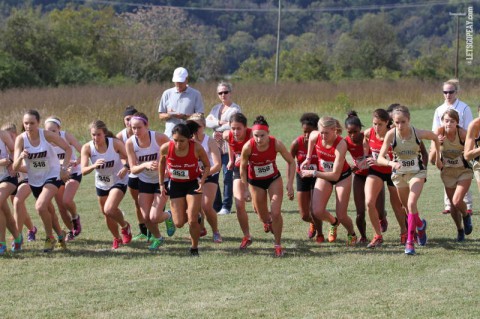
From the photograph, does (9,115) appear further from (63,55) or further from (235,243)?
(63,55)

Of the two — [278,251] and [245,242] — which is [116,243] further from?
[278,251]

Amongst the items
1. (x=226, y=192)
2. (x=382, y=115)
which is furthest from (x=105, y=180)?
(x=382, y=115)

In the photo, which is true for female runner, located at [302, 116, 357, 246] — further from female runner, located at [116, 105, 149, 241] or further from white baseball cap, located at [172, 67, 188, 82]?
white baseball cap, located at [172, 67, 188, 82]

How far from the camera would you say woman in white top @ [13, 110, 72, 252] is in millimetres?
10961

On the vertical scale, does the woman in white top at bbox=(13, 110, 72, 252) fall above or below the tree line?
below

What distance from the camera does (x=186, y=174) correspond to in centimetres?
1058

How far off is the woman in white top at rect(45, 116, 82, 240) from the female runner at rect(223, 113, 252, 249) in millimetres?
2197

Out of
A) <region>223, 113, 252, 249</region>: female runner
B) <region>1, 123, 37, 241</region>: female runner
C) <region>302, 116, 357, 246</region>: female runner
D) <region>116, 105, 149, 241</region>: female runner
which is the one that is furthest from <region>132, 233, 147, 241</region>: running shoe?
<region>302, 116, 357, 246</region>: female runner

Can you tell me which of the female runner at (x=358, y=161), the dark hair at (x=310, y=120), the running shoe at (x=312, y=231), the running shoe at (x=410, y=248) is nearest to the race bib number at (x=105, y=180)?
the dark hair at (x=310, y=120)

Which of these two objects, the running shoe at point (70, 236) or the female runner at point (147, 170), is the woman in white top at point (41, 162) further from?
the running shoe at point (70, 236)

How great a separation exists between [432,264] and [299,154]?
2.65 m

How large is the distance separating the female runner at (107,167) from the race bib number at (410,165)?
352 centimetres

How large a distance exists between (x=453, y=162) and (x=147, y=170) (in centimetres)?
392

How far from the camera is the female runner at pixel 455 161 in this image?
36.5 ft
